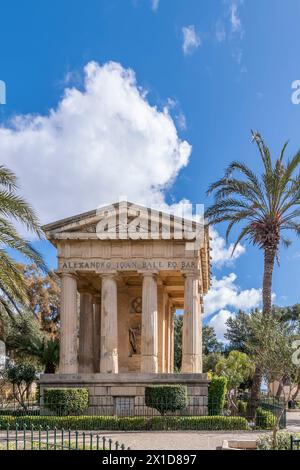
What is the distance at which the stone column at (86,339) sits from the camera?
33.2 metres

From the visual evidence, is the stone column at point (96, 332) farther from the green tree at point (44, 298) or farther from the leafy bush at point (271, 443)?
the leafy bush at point (271, 443)

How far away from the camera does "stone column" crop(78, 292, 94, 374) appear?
3319cm

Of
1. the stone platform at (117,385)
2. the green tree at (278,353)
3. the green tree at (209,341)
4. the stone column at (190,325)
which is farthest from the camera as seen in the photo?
the green tree at (209,341)

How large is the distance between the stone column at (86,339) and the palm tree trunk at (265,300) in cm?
960

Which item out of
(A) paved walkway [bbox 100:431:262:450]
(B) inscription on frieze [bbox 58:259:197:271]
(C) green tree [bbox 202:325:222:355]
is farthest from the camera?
(C) green tree [bbox 202:325:222:355]

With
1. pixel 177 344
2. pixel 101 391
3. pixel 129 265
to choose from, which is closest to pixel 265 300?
pixel 129 265

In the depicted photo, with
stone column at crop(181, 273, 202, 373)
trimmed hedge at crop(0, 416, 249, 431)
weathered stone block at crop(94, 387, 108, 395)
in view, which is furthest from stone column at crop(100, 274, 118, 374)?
trimmed hedge at crop(0, 416, 249, 431)

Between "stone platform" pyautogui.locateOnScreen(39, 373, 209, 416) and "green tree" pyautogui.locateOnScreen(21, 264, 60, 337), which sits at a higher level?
"green tree" pyautogui.locateOnScreen(21, 264, 60, 337)

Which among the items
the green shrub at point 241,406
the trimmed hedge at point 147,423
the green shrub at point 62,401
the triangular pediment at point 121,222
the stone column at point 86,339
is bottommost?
the green shrub at point 241,406

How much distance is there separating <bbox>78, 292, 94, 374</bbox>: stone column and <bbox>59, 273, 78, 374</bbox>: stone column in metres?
4.15

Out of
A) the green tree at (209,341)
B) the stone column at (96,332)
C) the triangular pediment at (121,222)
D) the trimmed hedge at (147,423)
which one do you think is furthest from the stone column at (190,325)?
the green tree at (209,341)

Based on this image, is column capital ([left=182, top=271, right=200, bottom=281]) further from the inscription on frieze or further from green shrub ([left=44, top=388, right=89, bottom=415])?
green shrub ([left=44, top=388, right=89, bottom=415])

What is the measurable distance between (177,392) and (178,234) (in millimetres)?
6940

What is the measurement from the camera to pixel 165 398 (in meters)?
24.8
